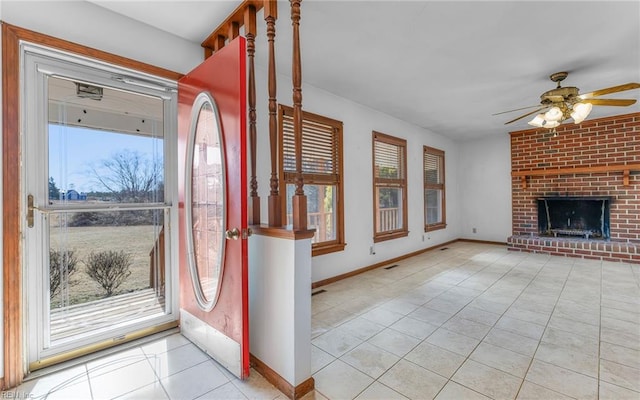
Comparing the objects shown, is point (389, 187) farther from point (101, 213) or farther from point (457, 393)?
point (101, 213)

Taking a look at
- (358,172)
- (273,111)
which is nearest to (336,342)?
(273,111)

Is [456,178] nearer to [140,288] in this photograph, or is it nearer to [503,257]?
[503,257]

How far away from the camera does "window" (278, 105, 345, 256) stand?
11.4 feet

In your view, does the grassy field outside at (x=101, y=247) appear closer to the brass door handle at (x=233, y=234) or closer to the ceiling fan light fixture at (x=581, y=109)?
the brass door handle at (x=233, y=234)

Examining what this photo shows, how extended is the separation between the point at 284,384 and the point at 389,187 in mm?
3782

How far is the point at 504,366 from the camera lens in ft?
6.43

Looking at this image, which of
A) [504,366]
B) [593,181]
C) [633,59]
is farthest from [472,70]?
[593,181]

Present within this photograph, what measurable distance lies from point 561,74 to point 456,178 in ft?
13.5

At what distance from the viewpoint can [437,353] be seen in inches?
84.0

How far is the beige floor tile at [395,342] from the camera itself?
2.19 metres

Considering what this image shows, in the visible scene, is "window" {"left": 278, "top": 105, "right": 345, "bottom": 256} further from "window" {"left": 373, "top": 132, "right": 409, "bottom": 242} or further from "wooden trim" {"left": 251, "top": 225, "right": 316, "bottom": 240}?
"wooden trim" {"left": 251, "top": 225, "right": 316, "bottom": 240}

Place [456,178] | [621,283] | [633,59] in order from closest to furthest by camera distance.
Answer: [633,59], [621,283], [456,178]

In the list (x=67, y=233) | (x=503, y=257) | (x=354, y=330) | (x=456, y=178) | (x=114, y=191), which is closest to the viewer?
(x=67, y=233)

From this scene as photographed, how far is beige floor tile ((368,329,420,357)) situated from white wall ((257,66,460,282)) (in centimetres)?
134
